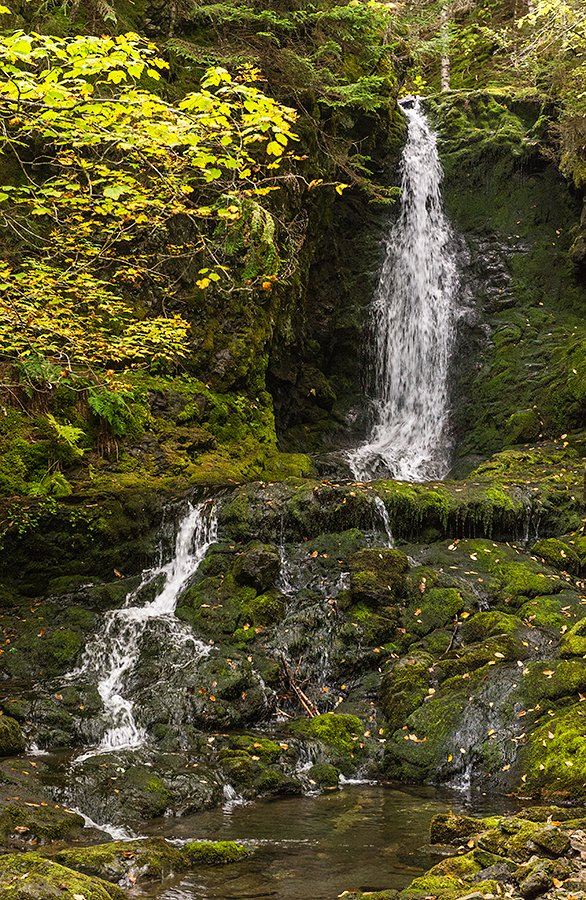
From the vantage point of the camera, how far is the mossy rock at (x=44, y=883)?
10.5 feet

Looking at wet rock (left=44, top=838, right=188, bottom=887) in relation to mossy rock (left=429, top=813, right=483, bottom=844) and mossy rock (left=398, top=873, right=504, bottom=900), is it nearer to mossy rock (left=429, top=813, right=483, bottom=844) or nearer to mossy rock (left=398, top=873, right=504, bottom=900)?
mossy rock (left=398, top=873, right=504, bottom=900)

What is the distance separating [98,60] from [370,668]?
691cm

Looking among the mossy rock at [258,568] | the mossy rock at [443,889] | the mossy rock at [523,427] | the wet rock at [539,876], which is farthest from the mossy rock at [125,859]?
the mossy rock at [523,427]

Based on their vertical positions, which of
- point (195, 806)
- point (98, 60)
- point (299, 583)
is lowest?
point (195, 806)

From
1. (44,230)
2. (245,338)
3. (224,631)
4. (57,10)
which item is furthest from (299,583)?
(57,10)

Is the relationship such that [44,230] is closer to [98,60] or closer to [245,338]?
[245,338]

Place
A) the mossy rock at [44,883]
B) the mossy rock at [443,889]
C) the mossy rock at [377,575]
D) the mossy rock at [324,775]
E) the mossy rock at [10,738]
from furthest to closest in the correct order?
the mossy rock at [377,575] < the mossy rock at [324,775] < the mossy rock at [10,738] < the mossy rock at [443,889] < the mossy rock at [44,883]

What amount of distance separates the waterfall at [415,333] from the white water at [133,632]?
19.5 ft

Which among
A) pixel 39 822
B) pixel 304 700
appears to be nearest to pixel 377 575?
pixel 304 700

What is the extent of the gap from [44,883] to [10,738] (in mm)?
3307

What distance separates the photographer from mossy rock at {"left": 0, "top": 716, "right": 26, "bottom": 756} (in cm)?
617

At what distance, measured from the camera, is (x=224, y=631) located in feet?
27.6

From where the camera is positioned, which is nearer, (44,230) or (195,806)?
(195,806)

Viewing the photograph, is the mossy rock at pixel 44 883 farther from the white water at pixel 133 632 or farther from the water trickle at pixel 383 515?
the water trickle at pixel 383 515
